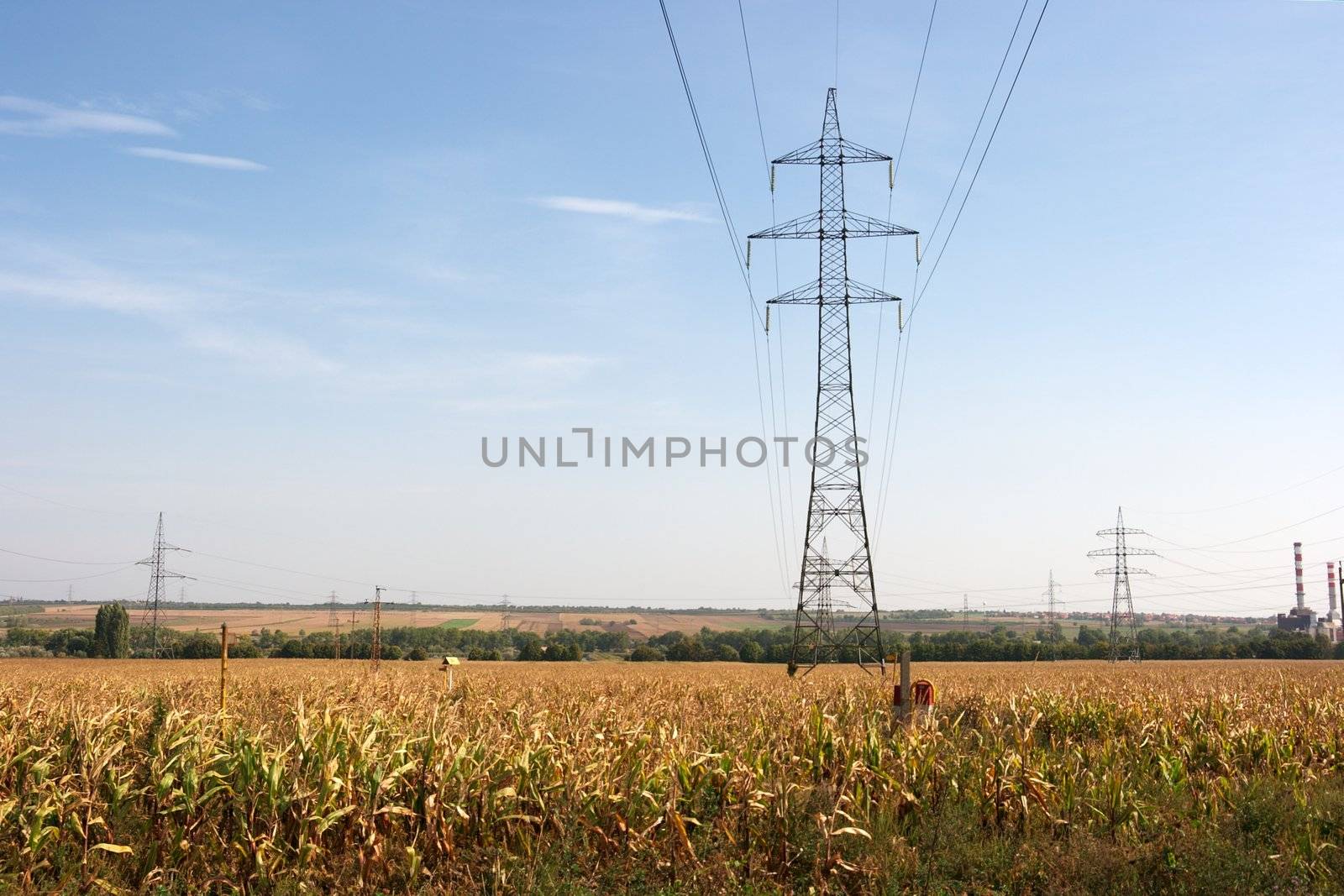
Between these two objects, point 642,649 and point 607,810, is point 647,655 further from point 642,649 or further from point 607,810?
point 607,810

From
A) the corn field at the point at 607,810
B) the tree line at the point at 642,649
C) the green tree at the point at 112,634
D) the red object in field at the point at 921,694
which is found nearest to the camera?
the corn field at the point at 607,810

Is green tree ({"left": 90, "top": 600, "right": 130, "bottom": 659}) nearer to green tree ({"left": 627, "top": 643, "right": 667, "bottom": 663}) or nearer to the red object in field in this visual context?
green tree ({"left": 627, "top": 643, "right": 667, "bottom": 663})

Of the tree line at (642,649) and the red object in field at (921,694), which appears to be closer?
the red object in field at (921,694)

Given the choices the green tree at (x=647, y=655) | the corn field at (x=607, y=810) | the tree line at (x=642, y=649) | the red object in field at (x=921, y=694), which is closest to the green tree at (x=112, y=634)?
the tree line at (x=642, y=649)

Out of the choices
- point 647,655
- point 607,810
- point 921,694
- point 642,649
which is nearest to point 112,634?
point 642,649

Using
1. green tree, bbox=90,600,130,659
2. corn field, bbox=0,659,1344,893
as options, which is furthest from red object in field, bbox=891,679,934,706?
green tree, bbox=90,600,130,659

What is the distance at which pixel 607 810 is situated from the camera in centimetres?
1240

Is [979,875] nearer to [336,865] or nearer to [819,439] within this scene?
[336,865]

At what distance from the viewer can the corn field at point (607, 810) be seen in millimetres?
11375

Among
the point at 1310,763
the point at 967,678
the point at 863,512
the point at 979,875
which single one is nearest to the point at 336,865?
the point at 979,875

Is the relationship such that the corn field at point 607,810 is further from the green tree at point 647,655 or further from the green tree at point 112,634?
the green tree at point 112,634

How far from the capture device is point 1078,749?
16.1m

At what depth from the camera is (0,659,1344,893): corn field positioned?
1138cm

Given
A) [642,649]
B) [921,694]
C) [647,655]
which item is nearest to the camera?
[921,694]
